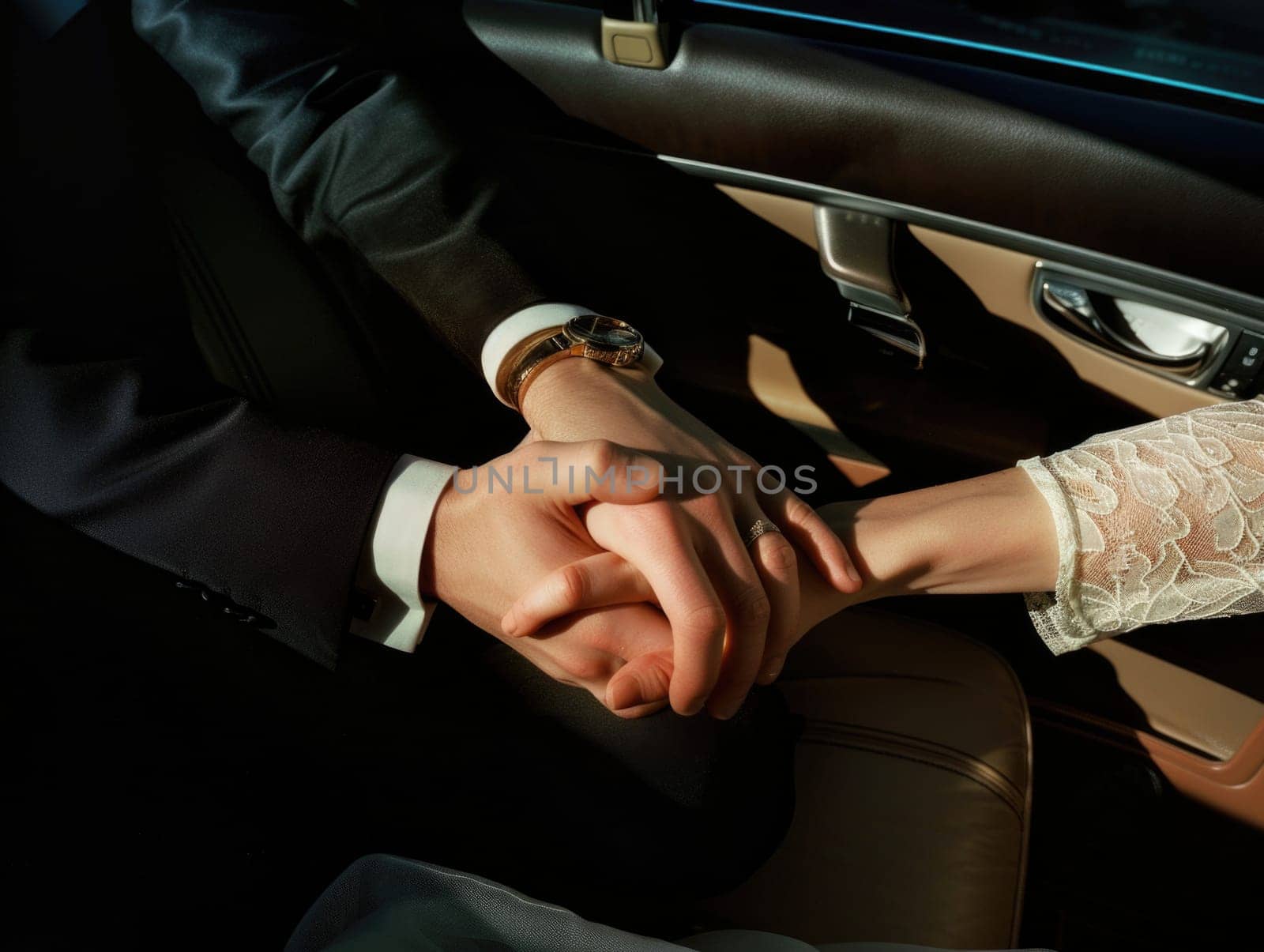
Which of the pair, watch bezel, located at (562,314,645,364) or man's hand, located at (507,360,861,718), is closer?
man's hand, located at (507,360,861,718)

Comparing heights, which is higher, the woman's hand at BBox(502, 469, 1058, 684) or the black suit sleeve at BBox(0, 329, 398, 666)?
the black suit sleeve at BBox(0, 329, 398, 666)

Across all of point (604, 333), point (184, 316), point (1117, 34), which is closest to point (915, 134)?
point (1117, 34)

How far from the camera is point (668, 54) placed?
1.42m

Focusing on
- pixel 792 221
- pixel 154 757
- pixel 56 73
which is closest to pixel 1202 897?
pixel 792 221

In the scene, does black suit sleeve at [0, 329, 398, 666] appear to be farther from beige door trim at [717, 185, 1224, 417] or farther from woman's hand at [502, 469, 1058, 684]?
beige door trim at [717, 185, 1224, 417]

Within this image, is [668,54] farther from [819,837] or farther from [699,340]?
[819,837]

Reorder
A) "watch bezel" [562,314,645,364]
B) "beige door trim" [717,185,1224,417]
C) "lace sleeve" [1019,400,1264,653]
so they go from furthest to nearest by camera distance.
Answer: "beige door trim" [717,185,1224,417], "watch bezel" [562,314,645,364], "lace sleeve" [1019,400,1264,653]

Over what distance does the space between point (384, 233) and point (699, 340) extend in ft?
1.93

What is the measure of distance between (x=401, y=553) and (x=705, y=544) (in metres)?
0.33

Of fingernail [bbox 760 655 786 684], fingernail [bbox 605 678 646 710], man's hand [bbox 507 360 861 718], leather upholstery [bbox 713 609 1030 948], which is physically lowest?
leather upholstery [bbox 713 609 1030 948]

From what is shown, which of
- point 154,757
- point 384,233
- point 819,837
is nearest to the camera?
point 154,757

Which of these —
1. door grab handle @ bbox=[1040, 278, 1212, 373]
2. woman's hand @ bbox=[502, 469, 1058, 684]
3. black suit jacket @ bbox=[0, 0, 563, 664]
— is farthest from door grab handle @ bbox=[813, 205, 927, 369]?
black suit jacket @ bbox=[0, 0, 563, 664]

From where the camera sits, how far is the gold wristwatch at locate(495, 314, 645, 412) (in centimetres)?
117

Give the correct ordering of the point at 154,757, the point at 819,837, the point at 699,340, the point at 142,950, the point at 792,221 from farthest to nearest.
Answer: the point at 699,340
the point at 792,221
the point at 819,837
the point at 154,757
the point at 142,950
